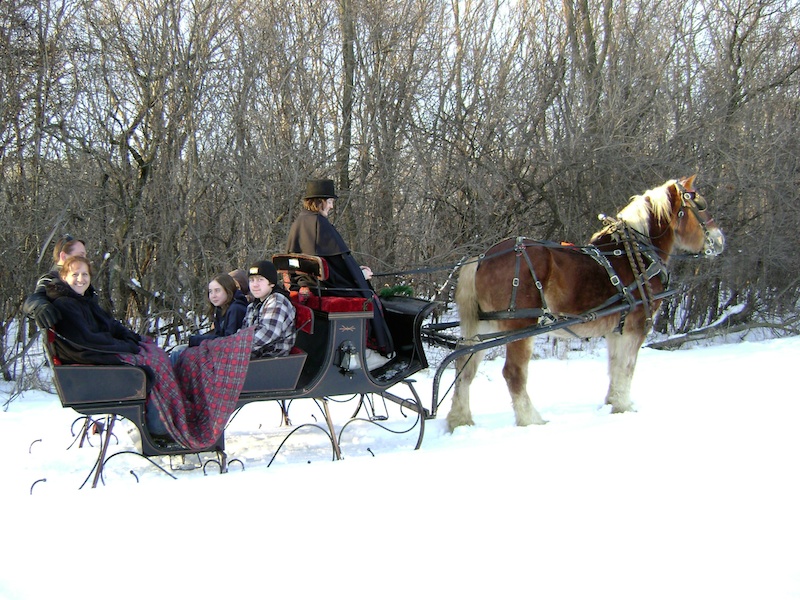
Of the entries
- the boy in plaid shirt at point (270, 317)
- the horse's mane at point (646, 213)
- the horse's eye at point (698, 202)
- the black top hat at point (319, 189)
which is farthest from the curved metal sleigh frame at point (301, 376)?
the horse's eye at point (698, 202)

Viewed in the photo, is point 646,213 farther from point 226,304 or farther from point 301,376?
point 226,304

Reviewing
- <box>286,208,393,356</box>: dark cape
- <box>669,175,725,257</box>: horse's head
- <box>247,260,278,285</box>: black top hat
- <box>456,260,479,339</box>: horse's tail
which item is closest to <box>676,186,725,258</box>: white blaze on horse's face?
<box>669,175,725,257</box>: horse's head

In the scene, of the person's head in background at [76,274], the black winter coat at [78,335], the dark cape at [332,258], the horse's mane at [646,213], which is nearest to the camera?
the black winter coat at [78,335]

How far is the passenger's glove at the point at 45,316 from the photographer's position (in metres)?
3.31

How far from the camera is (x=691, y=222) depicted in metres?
5.89

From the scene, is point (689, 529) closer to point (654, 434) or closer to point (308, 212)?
point (654, 434)

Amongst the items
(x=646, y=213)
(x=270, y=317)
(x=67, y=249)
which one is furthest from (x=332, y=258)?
(x=646, y=213)

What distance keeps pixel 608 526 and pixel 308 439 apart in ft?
8.44

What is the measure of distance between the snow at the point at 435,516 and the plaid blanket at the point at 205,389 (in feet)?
0.93

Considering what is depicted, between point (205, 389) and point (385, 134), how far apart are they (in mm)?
5389

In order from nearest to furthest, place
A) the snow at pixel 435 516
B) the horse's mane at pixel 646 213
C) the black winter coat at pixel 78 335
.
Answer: the snow at pixel 435 516 < the black winter coat at pixel 78 335 < the horse's mane at pixel 646 213

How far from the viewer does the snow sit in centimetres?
255

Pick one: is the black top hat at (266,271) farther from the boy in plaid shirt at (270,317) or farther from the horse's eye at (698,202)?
the horse's eye at (698,202)

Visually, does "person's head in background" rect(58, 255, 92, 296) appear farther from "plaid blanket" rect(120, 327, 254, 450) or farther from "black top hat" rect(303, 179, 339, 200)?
"black top hat" rect(303, 179, 339, 200)
